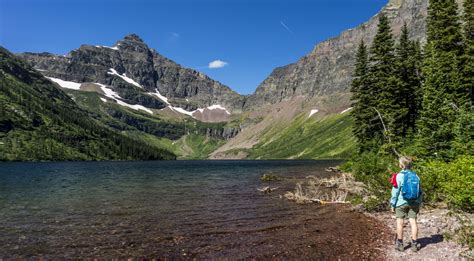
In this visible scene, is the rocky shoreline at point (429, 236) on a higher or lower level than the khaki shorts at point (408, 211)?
lower

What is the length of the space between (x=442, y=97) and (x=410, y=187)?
2536 cm

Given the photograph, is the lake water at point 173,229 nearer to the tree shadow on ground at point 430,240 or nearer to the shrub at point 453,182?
the tree shadow on ground at point 430,240

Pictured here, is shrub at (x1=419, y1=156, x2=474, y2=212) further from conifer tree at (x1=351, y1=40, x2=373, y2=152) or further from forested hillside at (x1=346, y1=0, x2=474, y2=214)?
conifer tree at (x1=351, y1=40, x2=373, y2=152)

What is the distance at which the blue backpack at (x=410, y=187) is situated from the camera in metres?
16.6

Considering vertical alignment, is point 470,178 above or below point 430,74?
below

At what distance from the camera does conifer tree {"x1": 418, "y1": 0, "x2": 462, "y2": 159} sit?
35.6m

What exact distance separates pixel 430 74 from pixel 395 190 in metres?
27.2

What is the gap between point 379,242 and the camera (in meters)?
20.7

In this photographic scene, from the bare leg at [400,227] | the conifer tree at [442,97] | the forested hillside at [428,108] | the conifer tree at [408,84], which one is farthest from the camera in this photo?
the conifer tree at [408,84]

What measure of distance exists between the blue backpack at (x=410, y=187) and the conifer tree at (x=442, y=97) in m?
20.1

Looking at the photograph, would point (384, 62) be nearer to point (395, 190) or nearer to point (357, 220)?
point (357, 220)

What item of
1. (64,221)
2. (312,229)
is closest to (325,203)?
(312,229)

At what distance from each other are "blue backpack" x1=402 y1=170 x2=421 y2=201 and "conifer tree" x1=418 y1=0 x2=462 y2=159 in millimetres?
20107

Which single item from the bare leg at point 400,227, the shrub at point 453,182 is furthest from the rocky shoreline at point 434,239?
the shrub at point 453,182
